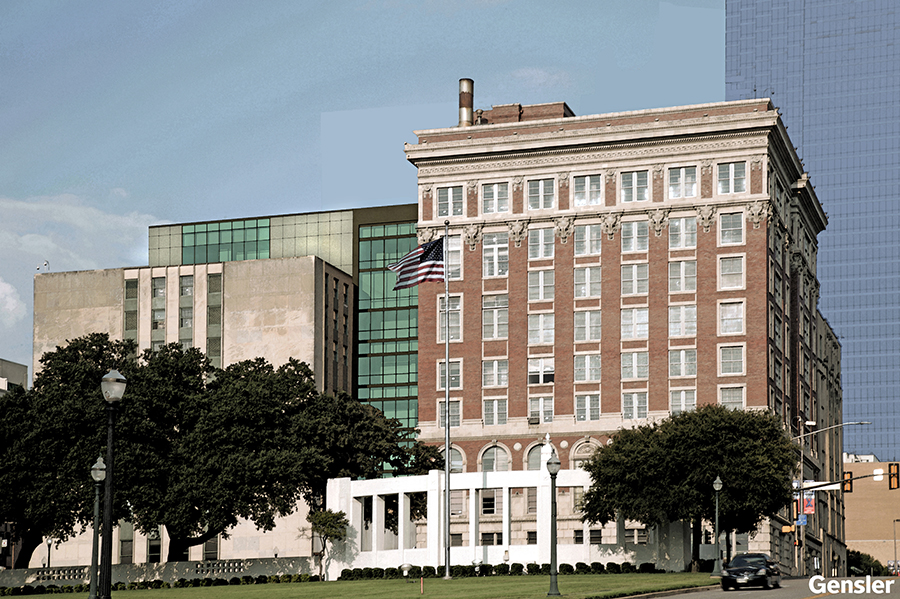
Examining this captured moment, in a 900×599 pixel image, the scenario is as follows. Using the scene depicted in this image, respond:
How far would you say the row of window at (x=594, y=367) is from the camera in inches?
4171

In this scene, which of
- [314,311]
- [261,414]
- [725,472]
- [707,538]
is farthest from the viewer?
[314,311]

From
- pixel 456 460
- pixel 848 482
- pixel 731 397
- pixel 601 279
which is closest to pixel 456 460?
pixel 456 460

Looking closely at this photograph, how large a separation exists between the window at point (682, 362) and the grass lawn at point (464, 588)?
44.5m

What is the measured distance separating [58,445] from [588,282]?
49715 millimetres

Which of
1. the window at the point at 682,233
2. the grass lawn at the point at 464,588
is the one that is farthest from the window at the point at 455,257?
the grass lawn at the point at 464,588

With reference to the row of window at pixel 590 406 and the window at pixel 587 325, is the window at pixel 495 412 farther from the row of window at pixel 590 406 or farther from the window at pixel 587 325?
the window at pixel 587 325

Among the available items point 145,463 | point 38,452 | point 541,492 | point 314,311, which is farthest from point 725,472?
point 314,311

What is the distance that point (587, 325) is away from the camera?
110 metres

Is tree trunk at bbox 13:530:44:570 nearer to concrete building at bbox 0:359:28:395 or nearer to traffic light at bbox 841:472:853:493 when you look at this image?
traffic light at bbox 841:472:853:493

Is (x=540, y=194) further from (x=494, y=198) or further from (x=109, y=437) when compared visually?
(x=109, y=437)

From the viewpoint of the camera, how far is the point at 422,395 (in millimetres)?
113500

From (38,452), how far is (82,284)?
5384cm

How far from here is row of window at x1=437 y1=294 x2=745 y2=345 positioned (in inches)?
4198

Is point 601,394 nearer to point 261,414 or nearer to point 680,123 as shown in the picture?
point 680,123
